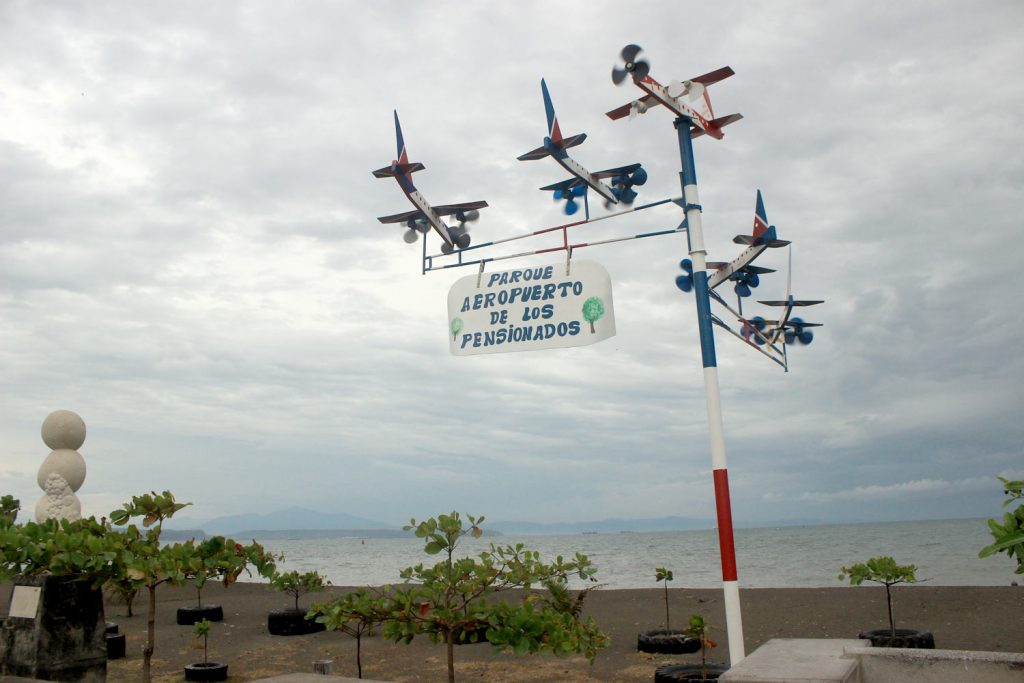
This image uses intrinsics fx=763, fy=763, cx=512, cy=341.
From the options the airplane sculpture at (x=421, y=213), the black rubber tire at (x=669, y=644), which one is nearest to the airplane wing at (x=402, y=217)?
the airplane sculpture at (x=421, y=213)

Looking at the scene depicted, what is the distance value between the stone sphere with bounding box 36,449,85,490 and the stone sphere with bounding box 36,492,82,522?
0.21 m

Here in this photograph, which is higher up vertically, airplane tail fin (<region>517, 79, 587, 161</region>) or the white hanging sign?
airplane tail fin (<region>517, 79, 587, 161</region>)

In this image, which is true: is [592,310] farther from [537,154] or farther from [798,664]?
[798,664]

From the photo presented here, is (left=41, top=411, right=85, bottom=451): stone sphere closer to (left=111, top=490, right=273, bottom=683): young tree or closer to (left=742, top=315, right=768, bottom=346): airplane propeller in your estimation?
(left=111, top=490, right=273, bottom=683): young tree

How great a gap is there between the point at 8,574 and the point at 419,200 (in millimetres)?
5905

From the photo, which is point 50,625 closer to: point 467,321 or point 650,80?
point 467,321

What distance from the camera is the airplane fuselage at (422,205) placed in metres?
9.03

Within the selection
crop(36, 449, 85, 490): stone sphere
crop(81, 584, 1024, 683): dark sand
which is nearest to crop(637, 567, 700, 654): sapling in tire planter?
crop(81, 584, 1024, 683): dark sand

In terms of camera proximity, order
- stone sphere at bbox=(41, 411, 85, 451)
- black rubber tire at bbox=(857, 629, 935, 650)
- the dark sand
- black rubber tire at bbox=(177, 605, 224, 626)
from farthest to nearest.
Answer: black rubber tire at bbox=(177, 605, 224, 626), the dark sand, black rubber tire at bbox=(857, 629, 935, 650), stone sphere at bbox=(41, 411, 85, 451)

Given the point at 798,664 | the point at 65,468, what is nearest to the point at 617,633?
the point at 65,468

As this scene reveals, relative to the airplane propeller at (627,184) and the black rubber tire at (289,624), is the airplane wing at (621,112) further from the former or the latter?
the black rubber tire at (289,624)

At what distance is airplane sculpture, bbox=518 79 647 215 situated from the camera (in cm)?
795

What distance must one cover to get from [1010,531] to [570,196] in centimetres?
568

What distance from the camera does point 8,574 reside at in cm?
783
